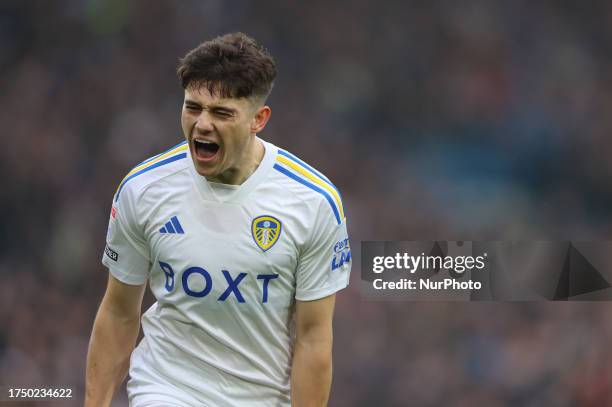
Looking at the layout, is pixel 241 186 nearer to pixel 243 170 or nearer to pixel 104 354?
pixel 243 170

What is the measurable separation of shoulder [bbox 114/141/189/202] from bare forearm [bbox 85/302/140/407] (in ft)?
1.47

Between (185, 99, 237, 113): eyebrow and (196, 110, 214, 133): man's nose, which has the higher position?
(185, 99, 237, 113): eyebrow

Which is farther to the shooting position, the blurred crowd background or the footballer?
the blurred crowd background

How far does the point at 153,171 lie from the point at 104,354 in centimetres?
70

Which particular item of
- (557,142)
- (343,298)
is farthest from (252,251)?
(557,142)

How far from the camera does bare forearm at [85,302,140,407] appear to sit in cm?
387

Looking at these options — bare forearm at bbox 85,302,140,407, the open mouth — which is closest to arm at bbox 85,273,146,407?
bare forearm at bbox 85,302,140,407

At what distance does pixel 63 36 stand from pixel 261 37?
3.80 ft

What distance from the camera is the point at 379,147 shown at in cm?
623

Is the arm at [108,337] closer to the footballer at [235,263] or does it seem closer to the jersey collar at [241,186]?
the footballer at [235,263]

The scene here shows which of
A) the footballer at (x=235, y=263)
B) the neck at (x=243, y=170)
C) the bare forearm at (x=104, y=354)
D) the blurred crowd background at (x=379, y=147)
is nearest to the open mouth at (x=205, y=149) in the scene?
the footballer at (x=235, y=263)

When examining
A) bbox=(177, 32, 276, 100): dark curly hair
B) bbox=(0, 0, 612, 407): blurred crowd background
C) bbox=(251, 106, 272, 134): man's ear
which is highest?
bbox=(0, 0, 612, 407): blurred crowd background

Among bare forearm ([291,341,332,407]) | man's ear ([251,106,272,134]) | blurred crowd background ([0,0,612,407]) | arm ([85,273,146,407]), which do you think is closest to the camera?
man's ear ([251,106,272,134])

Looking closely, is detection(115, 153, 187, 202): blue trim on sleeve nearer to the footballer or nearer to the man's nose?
the footballer
